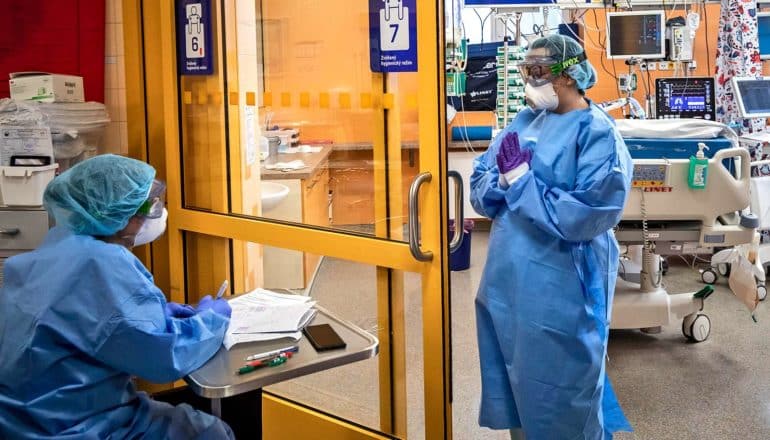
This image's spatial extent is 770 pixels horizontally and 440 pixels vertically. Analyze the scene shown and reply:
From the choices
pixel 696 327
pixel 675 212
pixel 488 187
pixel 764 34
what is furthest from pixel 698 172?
pixel 764 34

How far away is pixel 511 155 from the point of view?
7.84ft

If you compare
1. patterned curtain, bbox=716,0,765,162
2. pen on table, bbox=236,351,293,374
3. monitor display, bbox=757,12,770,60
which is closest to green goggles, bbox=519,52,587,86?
pen on table, bbox=236,351,293,374

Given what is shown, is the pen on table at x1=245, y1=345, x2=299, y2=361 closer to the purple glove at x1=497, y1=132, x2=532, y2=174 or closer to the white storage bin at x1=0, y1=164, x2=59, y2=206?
the purple glove at x1=497, y1=132, x2=532, y2=174

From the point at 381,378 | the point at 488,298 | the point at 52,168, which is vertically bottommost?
the point at 381,378

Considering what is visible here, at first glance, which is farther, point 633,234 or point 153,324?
point 633,234

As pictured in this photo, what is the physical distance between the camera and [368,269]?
2439 mm

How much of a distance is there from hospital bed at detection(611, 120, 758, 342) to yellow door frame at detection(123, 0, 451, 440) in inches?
72.1

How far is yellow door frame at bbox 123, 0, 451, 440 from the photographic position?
2.10m

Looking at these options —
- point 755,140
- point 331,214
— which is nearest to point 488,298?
point 331,214

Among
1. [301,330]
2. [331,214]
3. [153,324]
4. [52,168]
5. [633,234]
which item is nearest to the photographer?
[153,324]

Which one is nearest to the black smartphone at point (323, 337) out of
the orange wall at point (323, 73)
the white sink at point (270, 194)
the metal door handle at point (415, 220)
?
the metal door handle at point (415, 220)

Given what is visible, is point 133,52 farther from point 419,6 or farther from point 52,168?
point 419,6

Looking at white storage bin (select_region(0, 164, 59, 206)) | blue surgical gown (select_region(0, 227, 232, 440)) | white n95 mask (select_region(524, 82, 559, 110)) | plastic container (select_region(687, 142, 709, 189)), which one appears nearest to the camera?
blue surgical gown (select_region(0, 227, 232, 440))

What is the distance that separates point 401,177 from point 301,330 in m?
0.64
